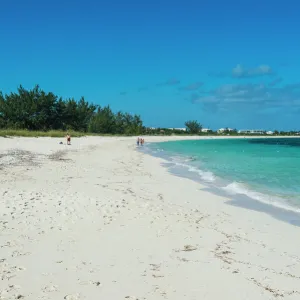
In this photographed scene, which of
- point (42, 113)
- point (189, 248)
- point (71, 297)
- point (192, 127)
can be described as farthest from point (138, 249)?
point (192, 127)

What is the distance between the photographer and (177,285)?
4793mm

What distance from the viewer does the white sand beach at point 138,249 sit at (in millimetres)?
4664

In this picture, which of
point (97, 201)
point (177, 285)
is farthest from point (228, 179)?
point (177, 285)

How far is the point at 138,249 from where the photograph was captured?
628 centimetres

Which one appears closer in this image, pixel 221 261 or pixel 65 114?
pixel 221 261

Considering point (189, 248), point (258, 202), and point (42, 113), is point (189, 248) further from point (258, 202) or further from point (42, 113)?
point (42, 113)

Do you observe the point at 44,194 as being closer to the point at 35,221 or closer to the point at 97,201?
the point at 97,201

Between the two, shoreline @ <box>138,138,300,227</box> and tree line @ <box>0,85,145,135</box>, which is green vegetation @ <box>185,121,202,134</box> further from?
shoreline @ <box>138,138,300,227</box>

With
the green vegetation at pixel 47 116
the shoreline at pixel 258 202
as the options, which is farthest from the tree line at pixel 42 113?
the shoreline at pixel 258 202

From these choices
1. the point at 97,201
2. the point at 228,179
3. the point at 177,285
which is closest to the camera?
the point at 177,285

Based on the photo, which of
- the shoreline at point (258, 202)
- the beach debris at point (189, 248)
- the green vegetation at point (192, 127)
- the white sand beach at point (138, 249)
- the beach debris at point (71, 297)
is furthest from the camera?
the green vegetation at point (192, 127)

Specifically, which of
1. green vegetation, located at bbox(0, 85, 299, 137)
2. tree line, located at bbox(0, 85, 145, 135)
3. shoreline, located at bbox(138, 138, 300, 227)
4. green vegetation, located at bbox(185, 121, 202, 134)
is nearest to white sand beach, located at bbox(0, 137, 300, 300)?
shoreline, located at bbox(138, 138, 300, 227)

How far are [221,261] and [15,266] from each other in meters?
3.33

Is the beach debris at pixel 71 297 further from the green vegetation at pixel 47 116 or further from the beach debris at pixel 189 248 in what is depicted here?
the green vegetation at pixel 47 116
